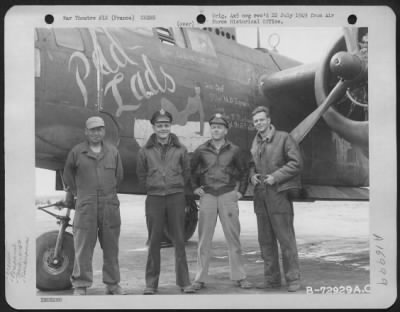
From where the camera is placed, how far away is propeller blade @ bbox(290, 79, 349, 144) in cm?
434

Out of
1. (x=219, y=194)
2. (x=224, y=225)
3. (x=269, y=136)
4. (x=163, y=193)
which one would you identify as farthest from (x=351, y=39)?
(x=163, y=193)

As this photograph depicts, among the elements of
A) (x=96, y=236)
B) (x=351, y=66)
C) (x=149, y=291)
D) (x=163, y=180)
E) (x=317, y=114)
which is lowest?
(x=149, y=291)

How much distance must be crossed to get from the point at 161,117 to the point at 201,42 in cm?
83

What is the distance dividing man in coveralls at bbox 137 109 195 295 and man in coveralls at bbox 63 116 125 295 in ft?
0.74

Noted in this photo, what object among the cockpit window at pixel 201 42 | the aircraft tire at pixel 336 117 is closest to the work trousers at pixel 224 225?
the aircraft tire at pixel 336 117

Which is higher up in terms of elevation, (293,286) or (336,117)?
(336,117)

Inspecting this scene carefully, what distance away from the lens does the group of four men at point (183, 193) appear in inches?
150

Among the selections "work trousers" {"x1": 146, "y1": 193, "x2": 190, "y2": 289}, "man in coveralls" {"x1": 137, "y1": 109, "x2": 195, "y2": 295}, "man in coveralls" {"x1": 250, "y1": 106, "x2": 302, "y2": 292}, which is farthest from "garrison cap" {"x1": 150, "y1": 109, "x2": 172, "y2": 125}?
"man in coveralls" {"x1": 250, "y1": 106, "x2": 302, "y2": 292}

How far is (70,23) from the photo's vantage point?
12.8 feet

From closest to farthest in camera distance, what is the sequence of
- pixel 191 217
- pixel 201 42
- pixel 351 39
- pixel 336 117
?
pixel 351 39 < pixel 201 42 < pixel 191 217 < pixel 336 117

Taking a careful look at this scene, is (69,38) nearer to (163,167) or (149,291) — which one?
(163,167)

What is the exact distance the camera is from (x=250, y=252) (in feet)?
13.0

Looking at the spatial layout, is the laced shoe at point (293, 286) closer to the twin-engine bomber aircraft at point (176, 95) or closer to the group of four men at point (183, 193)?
the group of four men at point (183, 193)

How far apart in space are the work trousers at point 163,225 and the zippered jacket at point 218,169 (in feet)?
0.66
